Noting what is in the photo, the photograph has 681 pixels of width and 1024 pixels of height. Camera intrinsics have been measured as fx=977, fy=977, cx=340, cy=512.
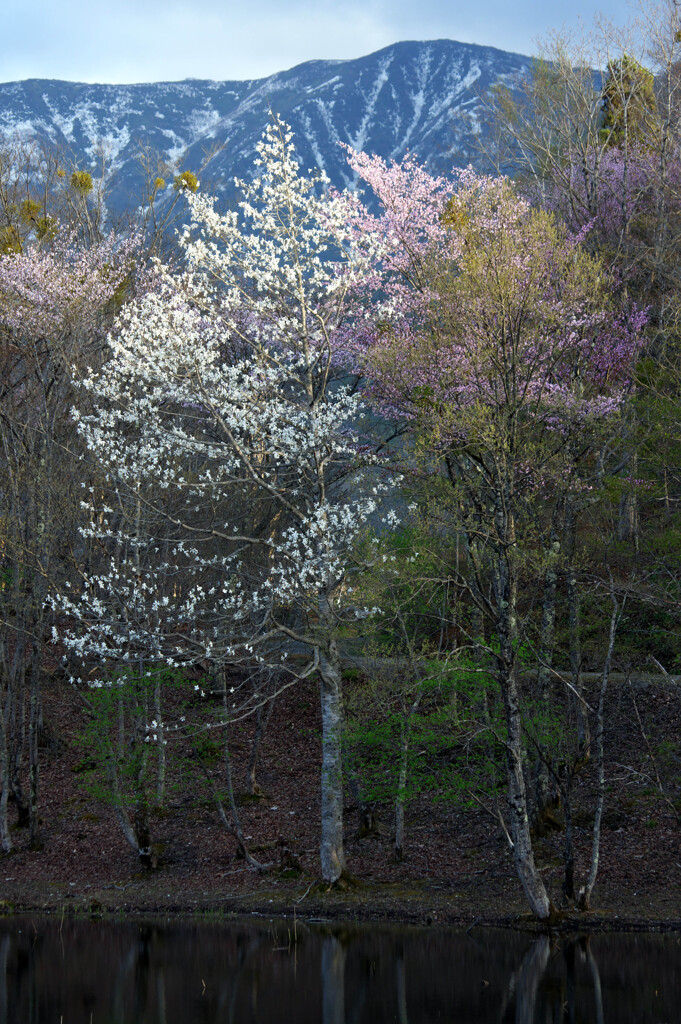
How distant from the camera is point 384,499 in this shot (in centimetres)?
2353

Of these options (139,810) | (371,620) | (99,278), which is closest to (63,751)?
(139,810)

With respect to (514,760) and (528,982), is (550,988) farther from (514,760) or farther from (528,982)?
(514,760)

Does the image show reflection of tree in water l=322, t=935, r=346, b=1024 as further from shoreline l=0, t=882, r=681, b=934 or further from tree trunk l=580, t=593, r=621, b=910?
tree trunk l=580, t=593, r=621, b=910

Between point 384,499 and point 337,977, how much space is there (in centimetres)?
1110

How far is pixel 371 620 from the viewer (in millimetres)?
23672

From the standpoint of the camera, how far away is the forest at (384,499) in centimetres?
1769

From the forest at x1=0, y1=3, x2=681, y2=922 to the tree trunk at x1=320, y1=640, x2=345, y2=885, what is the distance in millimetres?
77

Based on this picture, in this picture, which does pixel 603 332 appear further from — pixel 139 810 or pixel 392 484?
pixel 139 810

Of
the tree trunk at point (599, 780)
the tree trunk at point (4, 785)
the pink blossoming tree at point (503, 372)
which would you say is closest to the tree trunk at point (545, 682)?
the pink blossoming tree at point (503, 372)

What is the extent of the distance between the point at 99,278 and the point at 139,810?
55.8 feet

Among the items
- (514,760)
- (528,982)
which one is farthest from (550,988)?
(514,760)

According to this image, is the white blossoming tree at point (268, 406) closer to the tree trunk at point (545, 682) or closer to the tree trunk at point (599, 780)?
the tree trunk at point (545, 682)

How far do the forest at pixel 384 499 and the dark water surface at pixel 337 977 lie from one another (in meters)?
1.56

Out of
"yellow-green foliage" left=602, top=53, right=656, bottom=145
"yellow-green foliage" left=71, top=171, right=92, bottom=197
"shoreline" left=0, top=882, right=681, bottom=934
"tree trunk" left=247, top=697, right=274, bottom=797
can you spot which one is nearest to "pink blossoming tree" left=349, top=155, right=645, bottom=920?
"shoreline" left=0, top=882, right=681, bottom=934
